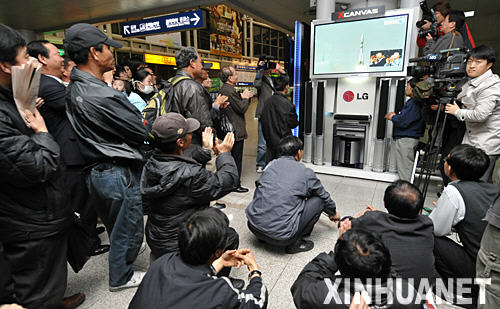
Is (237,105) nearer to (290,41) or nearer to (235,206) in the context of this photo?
(235,206)

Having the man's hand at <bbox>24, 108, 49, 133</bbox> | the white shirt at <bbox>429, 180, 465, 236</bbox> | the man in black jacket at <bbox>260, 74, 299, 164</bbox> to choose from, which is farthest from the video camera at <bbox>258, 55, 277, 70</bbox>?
the man's hand at <bbox>24, 108, 49, 133</bbox>

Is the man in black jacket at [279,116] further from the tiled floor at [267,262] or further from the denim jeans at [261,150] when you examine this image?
the tiled floor at [267,262]

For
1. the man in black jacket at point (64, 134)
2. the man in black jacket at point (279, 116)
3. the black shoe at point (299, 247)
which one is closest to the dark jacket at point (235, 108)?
the man in black jacket at point (279, 116)

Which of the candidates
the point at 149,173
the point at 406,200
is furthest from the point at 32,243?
the point at 406,200

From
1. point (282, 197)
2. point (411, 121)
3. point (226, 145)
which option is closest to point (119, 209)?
point (226, 145)

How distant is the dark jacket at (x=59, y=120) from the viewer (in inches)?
70.2

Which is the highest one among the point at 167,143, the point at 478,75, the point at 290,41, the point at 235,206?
the point at 290,41

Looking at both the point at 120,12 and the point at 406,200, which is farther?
the point at 120,12

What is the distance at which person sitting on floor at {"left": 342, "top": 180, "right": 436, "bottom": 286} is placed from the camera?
4.33ft

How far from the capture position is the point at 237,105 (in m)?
3.67

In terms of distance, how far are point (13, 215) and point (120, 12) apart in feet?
20.8

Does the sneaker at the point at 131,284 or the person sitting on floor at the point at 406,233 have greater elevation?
the person sitting on floor at the point at 406,233

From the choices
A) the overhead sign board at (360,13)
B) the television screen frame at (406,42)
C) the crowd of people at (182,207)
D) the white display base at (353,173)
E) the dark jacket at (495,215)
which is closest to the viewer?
the crowd of people at (182,207)

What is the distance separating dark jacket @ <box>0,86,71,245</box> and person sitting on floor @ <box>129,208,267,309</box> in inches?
27.8
